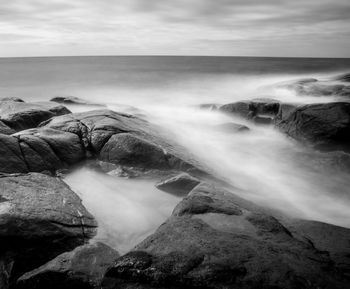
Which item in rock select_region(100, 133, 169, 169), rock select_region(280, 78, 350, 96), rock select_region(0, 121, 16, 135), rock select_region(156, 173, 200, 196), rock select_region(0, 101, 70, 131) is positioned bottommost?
rock select_region(156, 173, 200, 196)

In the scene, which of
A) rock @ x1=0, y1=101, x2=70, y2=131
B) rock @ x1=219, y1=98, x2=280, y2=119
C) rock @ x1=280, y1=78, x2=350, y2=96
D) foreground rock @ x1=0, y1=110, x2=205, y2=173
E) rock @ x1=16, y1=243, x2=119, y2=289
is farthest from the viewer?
rock @ x1=280, y1=78, x2=350, y2=96

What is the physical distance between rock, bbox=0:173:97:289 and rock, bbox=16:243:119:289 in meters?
0.39

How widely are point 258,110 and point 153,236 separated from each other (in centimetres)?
1164

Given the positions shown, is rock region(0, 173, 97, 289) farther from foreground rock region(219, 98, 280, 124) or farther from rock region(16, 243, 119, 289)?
foreground rock region(219, 98, 280, 124)

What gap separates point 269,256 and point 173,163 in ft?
14.5

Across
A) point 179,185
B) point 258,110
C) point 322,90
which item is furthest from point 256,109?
point 179,185

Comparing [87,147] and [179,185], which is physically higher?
[87,147]

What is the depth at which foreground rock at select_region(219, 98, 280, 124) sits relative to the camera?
14.0m

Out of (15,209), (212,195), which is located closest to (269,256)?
(212,195)

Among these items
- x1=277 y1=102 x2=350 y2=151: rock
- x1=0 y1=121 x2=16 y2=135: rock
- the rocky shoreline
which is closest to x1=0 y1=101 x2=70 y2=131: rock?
x1=0 y1=121 x2=16 y2=135: rock

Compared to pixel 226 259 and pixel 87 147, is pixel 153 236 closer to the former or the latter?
pixel 226 259

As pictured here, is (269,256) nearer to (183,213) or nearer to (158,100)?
(183,213)

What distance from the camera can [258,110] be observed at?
569 inches

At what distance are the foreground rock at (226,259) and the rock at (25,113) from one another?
7.25 meters
